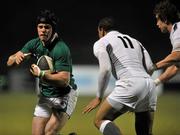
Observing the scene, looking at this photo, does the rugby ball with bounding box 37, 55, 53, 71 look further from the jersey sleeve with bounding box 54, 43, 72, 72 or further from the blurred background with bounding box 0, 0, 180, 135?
the blurred background with bounding box 0, 0, 180, 135

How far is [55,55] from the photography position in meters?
6.58

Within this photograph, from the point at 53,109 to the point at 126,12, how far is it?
625 inches

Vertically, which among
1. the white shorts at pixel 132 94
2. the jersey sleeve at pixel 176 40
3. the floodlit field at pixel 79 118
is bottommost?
the floodlit field at pixel 79 118

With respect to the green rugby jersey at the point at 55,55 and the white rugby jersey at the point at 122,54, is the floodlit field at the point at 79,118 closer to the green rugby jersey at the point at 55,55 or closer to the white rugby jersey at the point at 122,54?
the green rugby jersey at the point at 55,55

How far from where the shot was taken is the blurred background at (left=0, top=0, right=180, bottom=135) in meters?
14.8

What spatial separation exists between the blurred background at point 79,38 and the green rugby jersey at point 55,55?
17.8ft

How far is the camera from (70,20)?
71.7ft

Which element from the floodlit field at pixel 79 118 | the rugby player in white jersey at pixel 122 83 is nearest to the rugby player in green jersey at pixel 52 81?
the rugby player in white jersey at pixel 122 83

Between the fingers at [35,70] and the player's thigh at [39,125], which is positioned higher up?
the fingers at [35,70]

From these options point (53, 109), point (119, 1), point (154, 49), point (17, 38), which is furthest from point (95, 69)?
point (53, 109)

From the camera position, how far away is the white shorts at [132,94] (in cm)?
619

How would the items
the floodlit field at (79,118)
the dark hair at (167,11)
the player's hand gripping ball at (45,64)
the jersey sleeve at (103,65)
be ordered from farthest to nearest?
1. the floodlit field at (79,118)
2. the player's hand gripping ball at (45,64)
3. the dark hair at (167,11)
4. the jersey sleeve at (103,65)

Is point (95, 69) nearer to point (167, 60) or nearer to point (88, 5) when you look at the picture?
point (88, 5)

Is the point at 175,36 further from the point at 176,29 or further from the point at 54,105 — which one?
the point at 54,105
